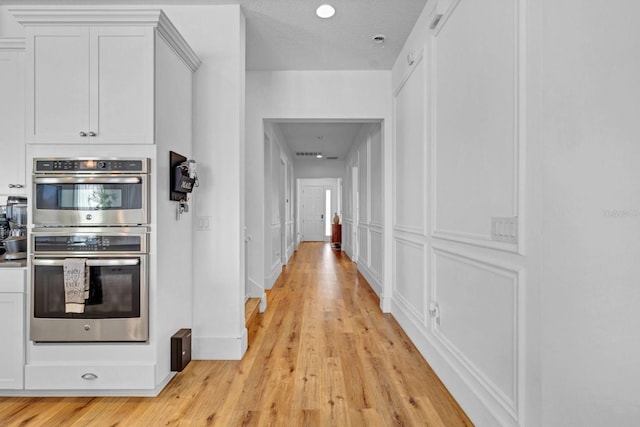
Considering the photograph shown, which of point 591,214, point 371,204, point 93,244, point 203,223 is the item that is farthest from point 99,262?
point 371,204

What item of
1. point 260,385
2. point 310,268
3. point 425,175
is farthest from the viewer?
point 310,268

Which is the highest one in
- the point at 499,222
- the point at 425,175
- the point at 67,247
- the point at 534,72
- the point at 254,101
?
the point at 254,101

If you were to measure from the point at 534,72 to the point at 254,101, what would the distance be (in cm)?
335

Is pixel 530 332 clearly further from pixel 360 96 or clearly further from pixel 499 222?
pixel 360 96

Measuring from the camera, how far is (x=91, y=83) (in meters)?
2.29

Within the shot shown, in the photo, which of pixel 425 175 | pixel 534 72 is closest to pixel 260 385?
pixel 425 175

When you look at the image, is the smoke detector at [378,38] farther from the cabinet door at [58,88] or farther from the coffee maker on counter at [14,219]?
the coffee maker on counter at [14,219]

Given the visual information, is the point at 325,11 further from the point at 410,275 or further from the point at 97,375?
the point at 97,375

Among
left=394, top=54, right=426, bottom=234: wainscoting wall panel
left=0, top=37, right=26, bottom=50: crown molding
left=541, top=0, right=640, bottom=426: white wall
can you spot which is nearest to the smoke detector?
left=394, top=54, right=426, bottom=234: wainscoting wall panel

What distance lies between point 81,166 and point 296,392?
6.40ft

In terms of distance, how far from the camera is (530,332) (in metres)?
1.50

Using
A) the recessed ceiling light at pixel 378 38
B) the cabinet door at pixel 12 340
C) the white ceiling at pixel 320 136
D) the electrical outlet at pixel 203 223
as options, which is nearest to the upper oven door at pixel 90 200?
the cabinet door at pixel 12 340

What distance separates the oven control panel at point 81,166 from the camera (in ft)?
7.30

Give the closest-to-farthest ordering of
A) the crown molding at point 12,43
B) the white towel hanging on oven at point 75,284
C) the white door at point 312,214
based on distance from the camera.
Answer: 1. the white towel hanging on oven at point 75,284
2. the crown molding at point 12,43
3. the white door at point 312,214
